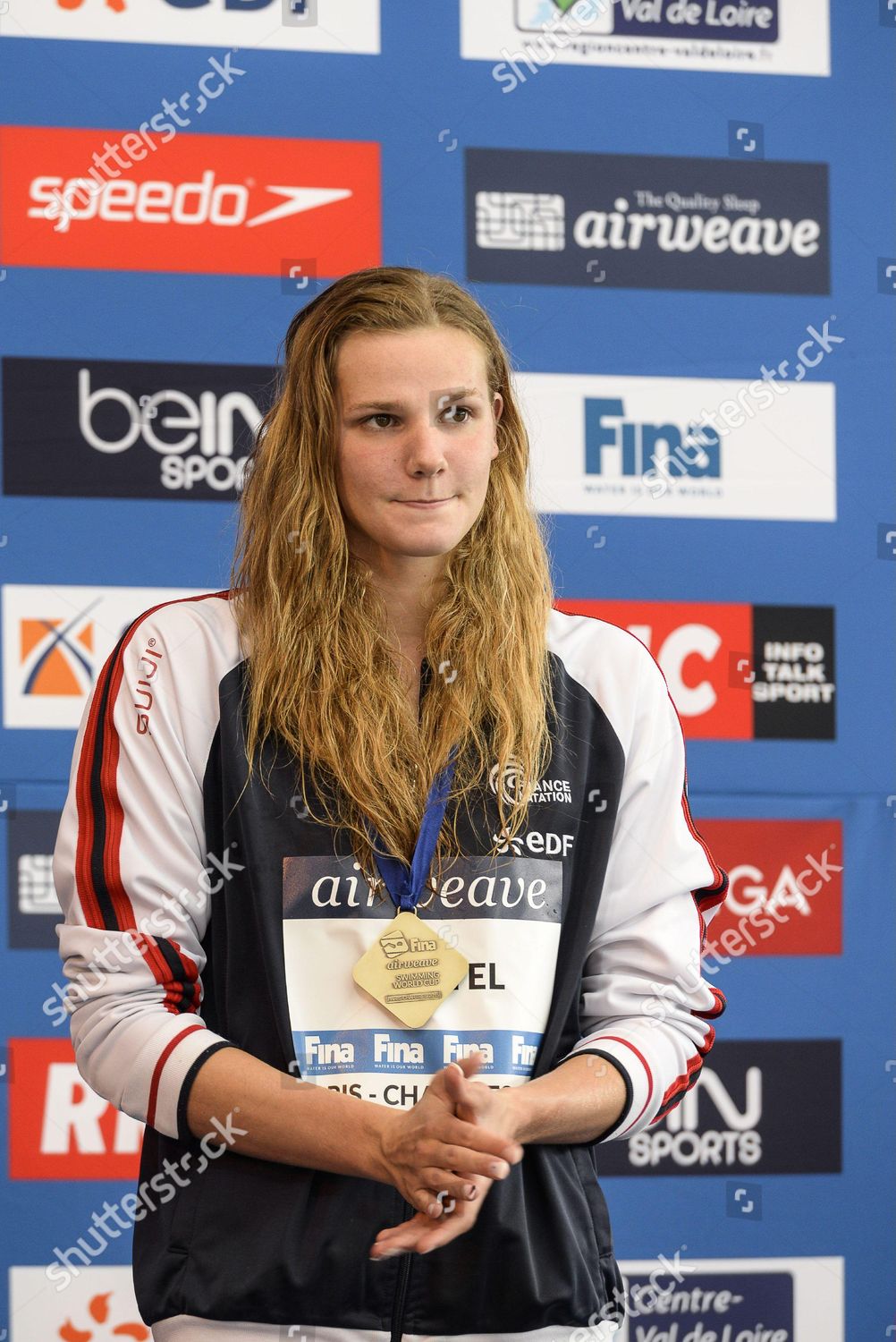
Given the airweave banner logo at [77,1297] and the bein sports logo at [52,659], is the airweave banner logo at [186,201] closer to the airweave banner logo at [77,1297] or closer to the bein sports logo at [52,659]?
the bein sports logo at [52,659]

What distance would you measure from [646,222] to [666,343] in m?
0.22

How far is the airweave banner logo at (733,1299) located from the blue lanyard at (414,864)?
1405mm

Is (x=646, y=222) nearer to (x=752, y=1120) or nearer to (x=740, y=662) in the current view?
(x=740, y=662)

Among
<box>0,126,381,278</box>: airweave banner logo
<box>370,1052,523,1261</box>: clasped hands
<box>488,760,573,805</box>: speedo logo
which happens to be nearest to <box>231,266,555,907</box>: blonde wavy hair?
<box>488,760,573,805</box>: speedo logo

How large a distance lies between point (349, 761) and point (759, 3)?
6.42 ft

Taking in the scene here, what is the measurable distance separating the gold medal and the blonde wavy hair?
0.06 m

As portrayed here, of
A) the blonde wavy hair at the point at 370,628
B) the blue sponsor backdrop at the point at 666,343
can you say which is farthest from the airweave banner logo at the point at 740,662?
the blonde wavy hair at the point at 370,628

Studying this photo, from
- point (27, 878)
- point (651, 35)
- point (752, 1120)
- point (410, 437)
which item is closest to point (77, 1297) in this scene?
point (27, 878)

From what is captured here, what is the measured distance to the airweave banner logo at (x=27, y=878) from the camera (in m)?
2.34

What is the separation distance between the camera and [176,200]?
2473mm

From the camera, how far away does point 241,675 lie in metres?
1.37

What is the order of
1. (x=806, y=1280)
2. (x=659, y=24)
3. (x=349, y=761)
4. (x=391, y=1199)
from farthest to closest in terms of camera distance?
1. (x=659, y=24)
2. (x=806, y=1280)
3. (x=349, y=761)
4. (x=391, y=1199)

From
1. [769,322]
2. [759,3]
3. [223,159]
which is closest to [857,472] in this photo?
[769,322]

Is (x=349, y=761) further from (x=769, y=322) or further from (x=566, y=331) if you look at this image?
(x=769, y=322)
